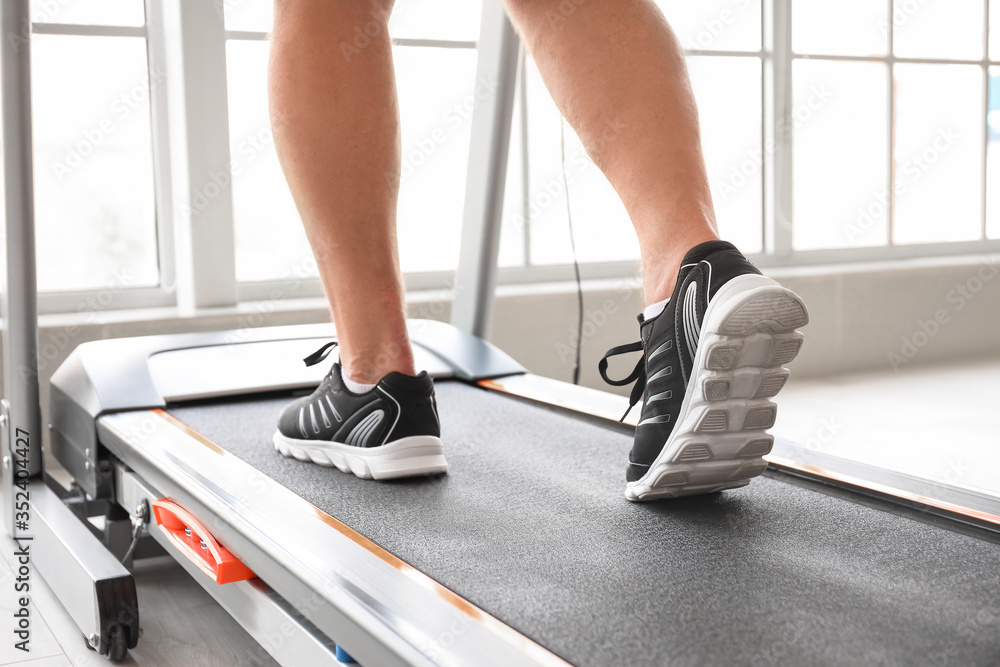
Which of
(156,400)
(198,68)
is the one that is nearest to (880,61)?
(198,68)

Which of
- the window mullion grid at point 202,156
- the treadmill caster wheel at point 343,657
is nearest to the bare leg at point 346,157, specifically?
the treadmill caster wheel at point 343,657

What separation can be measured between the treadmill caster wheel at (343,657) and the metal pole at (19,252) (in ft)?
3.33

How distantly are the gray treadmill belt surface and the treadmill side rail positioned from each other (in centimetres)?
22

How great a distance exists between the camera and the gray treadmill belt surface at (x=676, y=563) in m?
0.68

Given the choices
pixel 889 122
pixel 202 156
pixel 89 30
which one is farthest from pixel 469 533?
pixel 889 122

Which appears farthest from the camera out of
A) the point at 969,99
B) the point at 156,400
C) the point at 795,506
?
the point at 969,99

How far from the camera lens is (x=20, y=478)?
1610 mm

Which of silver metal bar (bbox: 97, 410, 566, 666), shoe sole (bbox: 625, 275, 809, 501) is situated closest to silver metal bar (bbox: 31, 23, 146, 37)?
silver metal bar (bbox: 97, 410, 566, 666)

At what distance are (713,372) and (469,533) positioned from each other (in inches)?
11.4

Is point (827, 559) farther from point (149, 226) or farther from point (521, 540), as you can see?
point (149, 226)

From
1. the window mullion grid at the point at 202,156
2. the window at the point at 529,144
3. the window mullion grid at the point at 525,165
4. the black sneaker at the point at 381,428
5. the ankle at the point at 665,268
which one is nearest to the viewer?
the ankle at the point at 665,268

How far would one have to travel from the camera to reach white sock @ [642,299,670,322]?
982 millimetres

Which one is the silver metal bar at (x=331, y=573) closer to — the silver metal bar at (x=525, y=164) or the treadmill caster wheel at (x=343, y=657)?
the treadmill caster wheel at (x=343, y=657)

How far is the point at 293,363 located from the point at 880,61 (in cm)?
296
